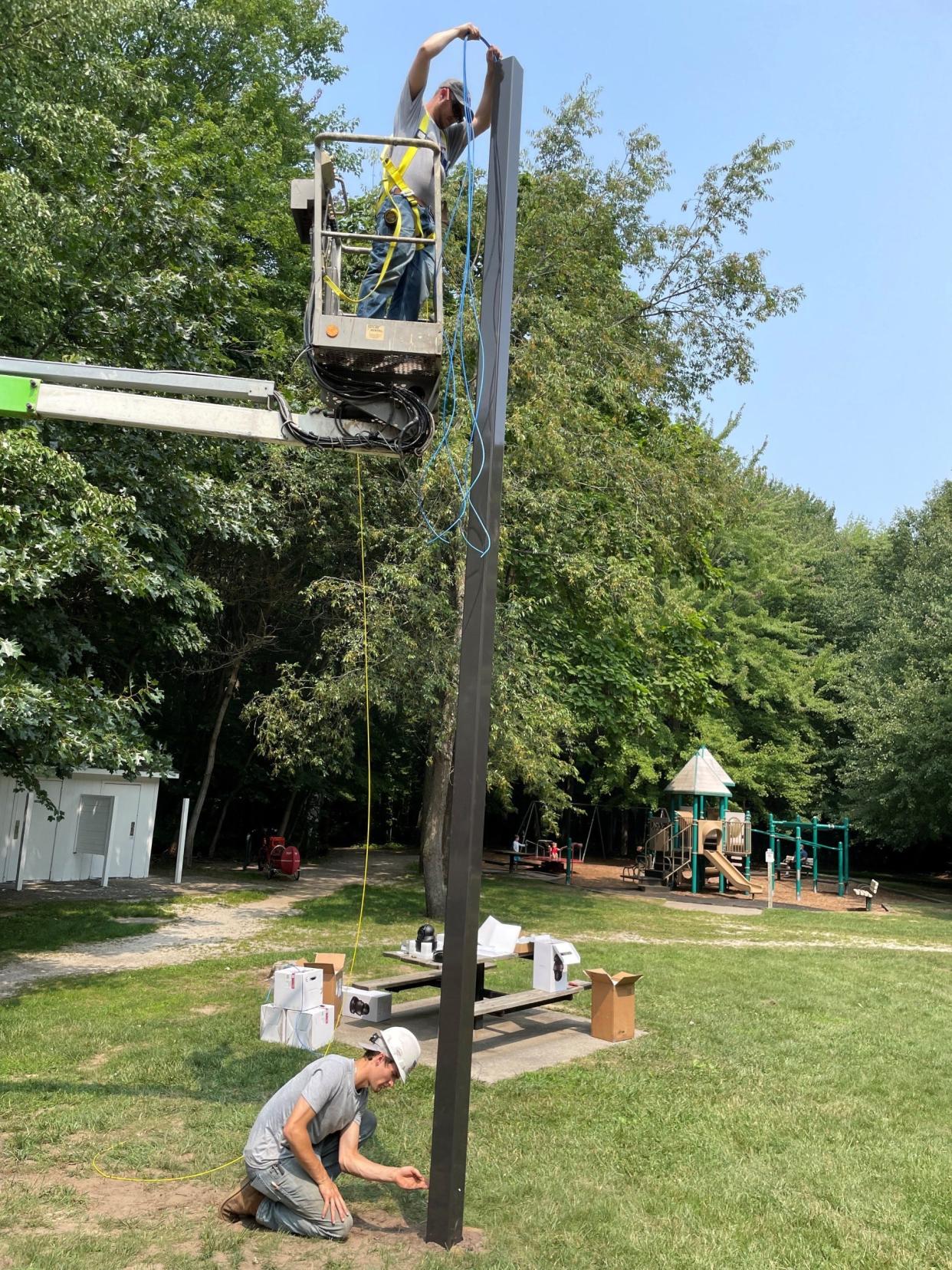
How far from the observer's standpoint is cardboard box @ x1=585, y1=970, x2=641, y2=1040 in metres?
8.03

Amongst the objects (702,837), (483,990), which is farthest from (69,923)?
(702,837)

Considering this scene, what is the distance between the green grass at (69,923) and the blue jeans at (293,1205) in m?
7.96

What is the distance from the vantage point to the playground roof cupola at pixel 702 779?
24.8 meters

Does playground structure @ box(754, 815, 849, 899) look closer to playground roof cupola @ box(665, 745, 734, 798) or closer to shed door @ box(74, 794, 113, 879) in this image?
playground roof cupola @ box(665, 745, 734, 798)

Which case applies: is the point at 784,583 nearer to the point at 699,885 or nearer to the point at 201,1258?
the point at 699,885

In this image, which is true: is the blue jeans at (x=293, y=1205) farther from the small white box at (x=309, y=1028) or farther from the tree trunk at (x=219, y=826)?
the tree trunk at (x=219, y=826)

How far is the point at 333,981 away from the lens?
8133mm

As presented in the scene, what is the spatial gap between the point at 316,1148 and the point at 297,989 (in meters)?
2.99

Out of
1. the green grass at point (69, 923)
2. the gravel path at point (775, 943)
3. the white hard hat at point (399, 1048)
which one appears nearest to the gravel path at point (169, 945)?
the green grass at point (69, 923)

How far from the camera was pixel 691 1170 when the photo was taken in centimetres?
528

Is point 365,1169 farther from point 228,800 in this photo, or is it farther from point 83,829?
point 228,800

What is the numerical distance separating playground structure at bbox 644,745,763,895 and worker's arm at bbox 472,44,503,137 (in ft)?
66.4

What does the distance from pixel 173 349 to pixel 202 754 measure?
16.9 meters

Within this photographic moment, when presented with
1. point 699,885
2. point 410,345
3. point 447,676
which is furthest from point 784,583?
point 410,345
